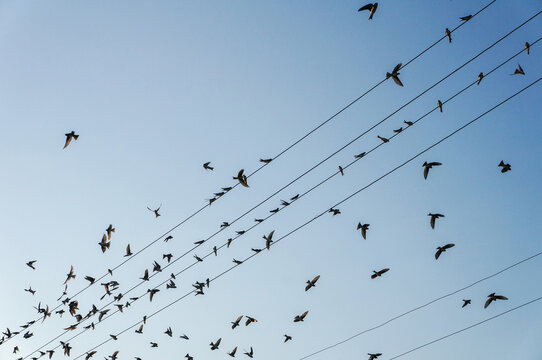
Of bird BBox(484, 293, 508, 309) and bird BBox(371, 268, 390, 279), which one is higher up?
bird BBox(371, 268, 390, 279)

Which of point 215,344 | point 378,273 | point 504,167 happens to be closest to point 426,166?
point 504,167

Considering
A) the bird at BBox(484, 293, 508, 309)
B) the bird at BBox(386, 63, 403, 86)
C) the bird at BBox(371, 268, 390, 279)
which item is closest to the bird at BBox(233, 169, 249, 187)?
the bird at BBox(386, 63, 403, 86)

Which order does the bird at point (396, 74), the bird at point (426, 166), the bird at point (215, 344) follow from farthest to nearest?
the bird at point (215, 344), the bird at point (426, 166), the bird at point (396, 74)

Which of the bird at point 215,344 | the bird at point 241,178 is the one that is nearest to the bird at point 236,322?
the bird at point 215,344

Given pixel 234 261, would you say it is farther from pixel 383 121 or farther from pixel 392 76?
pixel 392 76

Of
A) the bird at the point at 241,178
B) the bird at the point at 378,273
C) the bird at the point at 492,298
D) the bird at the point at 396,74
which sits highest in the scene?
the bird at the point at 396,74

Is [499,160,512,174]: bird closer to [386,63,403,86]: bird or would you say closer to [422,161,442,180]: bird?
[422,161,442,180]: bird

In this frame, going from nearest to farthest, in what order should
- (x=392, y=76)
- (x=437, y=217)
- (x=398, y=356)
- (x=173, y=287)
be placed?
(x=392, y=76) < (x=173, y=287) < (x=437, y=217) < (x=398, y=356)

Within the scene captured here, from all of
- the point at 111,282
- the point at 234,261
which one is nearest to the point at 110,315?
the point at 111,282

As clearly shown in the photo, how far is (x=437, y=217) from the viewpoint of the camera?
30.9ft

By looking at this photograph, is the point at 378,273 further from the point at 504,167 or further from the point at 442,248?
the point at 504,167

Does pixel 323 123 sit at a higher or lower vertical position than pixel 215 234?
higher

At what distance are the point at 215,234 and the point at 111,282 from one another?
344 cm

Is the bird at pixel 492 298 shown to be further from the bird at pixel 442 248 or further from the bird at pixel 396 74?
the bird at pixel 396 74
